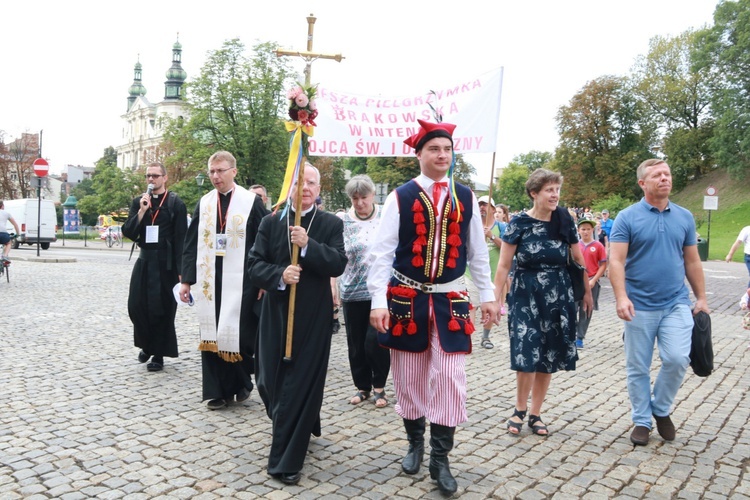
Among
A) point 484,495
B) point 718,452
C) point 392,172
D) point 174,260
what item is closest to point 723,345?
point 718,452

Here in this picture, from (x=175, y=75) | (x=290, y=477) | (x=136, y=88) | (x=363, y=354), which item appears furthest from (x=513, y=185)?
(x=290, y=477)

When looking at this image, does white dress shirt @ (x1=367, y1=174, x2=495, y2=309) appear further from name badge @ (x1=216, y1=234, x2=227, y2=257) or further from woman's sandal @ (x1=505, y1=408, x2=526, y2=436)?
name badge @ (x1=216, y1=234, x2=227, y2=257)

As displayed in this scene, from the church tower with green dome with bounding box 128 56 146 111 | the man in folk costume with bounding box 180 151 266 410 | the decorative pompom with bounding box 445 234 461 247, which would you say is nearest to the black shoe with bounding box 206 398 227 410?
the man in folk costume with bounding box 180 151 266 410

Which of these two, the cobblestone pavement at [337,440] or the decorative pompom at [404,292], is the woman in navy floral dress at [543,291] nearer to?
the cobblestone pavement at [337,440]

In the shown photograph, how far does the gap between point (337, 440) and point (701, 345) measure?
9.02 feet

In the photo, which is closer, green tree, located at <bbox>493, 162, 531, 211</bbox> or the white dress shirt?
the white dress shirt

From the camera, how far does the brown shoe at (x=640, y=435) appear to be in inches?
192

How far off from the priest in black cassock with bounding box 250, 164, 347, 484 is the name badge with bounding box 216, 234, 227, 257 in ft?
4.56

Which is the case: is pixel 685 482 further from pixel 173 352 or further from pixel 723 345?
pixel 723 345

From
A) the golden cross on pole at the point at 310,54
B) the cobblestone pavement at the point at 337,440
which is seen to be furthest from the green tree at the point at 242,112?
the golden cross on pole at the point at 310,54

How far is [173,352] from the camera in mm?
7125

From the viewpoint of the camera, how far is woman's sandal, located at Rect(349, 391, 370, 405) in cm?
592

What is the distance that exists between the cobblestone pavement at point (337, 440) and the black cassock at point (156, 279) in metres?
0.35

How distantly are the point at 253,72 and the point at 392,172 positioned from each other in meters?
17.5
